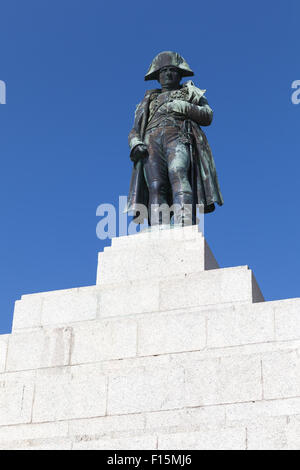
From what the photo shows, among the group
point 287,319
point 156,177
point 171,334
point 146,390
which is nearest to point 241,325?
point 287,319

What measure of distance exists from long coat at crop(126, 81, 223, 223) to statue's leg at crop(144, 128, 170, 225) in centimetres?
20

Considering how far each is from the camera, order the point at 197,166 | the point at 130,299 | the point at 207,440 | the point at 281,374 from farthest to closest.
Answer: the point at 197,166, the point at 130,299, the point at 281,374, the point at 207,440

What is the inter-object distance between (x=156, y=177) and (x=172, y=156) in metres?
0.51

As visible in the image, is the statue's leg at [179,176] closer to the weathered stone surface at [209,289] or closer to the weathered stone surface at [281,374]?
the weathered stone surface at [209,289]

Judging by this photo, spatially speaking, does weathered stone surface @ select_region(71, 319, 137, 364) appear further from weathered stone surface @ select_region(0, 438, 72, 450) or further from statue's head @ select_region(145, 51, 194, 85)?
statue's head @ select_region(145, 51, 194, 85)

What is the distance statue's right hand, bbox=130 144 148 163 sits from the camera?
18453mm

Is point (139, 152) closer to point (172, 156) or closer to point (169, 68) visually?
point (172, 156)

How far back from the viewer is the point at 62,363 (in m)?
15.2

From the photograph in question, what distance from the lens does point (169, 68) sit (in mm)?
19344

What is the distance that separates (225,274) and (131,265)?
6.52 ft

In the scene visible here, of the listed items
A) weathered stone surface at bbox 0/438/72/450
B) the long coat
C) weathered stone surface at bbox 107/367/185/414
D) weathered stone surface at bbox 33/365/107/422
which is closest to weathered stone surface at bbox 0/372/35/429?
weathered stone surface at bbox 33/365/107/422

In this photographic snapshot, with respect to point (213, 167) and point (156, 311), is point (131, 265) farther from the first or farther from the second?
point (213, 167)

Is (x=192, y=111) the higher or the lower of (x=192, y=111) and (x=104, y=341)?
the higher
